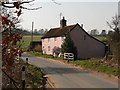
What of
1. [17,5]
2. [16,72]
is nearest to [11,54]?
[17,5]

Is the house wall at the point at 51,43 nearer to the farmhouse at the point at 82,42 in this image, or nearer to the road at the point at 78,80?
the farmhouse at the point at 82,42

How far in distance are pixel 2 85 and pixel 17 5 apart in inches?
211

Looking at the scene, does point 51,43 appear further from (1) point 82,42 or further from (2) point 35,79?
(2) point 35,79

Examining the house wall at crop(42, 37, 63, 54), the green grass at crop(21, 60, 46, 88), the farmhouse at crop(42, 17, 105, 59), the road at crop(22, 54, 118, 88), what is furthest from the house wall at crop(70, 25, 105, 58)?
the green grass at crop(21, 60, 46, 88)

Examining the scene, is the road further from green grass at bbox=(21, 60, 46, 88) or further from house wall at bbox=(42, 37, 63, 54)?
house wall at bbox=(42, 37, 63, 54)

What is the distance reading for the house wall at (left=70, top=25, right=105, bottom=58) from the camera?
35.5 m

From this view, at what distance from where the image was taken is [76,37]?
35.5 meters

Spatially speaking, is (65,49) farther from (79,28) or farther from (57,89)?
(57,89)

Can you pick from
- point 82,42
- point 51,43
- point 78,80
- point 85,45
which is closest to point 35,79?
point 78,80

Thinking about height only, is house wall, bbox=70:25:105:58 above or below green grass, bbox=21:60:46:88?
above

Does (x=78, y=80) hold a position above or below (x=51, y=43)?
below

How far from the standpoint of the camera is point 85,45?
120 ft

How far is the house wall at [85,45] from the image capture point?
116ft

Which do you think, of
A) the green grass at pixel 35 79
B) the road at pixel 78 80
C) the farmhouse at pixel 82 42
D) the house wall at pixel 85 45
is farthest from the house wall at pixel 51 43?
the green grass at pixel 35 79
